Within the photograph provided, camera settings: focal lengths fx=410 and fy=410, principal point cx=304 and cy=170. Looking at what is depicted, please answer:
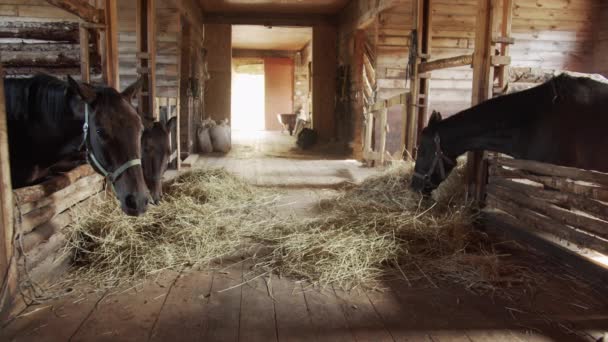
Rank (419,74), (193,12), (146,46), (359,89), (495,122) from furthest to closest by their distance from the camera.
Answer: (359,89) < (193,12) < (419,74) < (146,46) < (495,122)

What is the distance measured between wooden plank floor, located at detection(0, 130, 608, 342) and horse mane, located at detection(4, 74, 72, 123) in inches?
40.9

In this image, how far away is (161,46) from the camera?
265 inches

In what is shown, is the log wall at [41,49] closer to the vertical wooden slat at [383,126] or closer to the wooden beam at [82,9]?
the wooden beam at [82,9]

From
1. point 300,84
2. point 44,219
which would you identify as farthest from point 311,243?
point 300,84

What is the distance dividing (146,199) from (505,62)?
10.2 ft

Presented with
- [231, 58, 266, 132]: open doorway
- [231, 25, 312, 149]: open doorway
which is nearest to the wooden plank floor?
[231, 25, 312, 149]: open doorway

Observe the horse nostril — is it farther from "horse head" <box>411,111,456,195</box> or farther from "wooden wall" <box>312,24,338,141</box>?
"wooden wall" <box>312,24,338,141</box>

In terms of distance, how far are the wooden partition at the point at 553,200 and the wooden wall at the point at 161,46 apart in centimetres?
516

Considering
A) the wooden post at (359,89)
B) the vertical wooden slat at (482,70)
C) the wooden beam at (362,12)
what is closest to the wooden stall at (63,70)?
the vertical wooden slat at (482,70)

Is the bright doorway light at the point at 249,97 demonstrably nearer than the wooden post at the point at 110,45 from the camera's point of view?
No

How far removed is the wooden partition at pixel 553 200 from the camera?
2.42 metres

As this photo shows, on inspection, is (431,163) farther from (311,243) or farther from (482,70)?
(311,243)

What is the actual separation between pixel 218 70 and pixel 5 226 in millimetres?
8586

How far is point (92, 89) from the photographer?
2.21m
